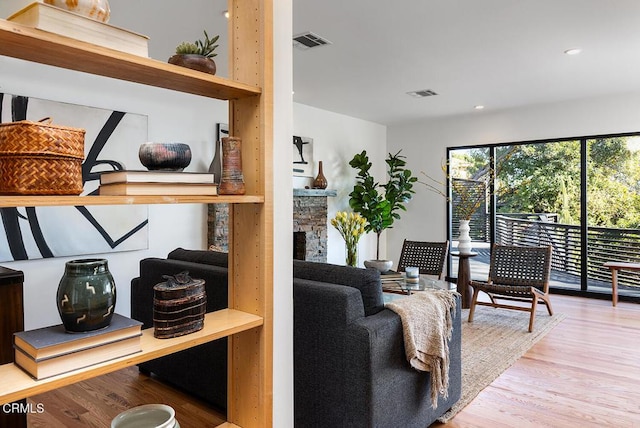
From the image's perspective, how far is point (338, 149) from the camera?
20.8ft

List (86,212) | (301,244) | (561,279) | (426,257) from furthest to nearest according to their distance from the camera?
1. (561,279)
2. (301,244)
3. (426,257)
4. (86,212)

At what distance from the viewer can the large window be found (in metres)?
5.40

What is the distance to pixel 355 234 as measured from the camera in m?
5.04

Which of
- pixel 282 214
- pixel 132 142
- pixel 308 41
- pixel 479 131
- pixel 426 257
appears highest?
pixel 308 41

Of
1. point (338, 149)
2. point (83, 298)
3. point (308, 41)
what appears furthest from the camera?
point (338, 149)

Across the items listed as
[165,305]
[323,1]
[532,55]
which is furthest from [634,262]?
[165,305]

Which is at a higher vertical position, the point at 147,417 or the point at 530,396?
the point at 147,417

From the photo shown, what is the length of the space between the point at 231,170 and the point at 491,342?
10.7 ft

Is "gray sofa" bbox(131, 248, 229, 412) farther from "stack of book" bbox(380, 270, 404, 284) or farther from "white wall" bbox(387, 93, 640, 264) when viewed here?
"white wall" bbox(387, 93, 640, 264)

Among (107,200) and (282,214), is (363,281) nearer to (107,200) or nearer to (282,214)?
(282,214)

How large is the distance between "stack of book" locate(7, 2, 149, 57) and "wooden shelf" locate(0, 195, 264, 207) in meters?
0.35

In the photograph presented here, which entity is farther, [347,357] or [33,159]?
[347,357]

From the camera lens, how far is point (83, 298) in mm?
1047

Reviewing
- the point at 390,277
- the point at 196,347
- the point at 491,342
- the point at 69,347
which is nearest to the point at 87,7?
the point at 69,347
